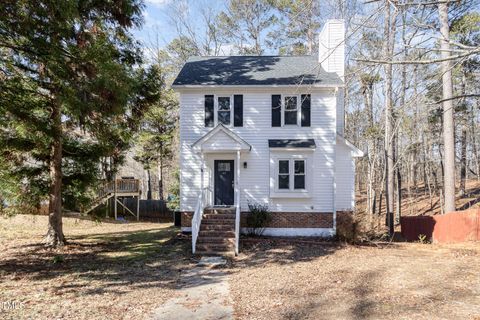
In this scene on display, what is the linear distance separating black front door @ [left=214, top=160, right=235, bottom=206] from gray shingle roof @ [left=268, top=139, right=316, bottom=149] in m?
1.90

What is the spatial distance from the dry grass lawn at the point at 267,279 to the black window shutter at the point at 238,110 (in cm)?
477

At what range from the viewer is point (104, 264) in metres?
9.82

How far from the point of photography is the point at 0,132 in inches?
408

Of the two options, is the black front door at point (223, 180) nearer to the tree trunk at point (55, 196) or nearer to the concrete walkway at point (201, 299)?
the concrete walkway at point (201, 299)

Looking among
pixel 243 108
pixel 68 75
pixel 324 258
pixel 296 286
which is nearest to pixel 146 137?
pixel 243 108

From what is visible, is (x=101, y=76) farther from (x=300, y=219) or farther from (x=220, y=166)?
(x=300, y=219)

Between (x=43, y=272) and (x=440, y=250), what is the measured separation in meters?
12.2

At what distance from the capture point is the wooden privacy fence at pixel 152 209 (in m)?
24.6

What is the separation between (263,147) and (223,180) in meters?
2.13

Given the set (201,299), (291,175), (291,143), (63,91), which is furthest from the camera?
(291,175)

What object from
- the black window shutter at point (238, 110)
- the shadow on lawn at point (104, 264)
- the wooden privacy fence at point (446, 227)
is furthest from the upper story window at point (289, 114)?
the wooden privacy fence at point (446, 227)

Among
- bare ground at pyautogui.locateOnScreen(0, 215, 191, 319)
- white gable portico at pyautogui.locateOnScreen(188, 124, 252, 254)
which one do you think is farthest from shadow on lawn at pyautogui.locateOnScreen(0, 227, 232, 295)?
white gable portico at pyautogui.locateOnScreen(188, 124, 252, 254)

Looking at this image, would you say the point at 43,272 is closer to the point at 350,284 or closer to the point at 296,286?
the point at 296,286

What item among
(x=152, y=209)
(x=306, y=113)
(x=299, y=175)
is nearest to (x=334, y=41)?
(x=306, y=113)
